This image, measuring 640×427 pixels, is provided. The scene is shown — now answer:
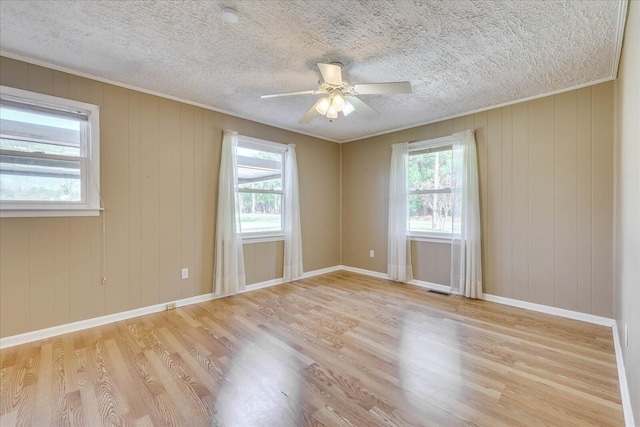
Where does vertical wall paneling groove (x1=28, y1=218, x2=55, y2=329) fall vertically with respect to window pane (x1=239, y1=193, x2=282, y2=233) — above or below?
below

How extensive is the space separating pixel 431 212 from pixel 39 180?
4698 millimetres

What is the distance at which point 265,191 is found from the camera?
4.34 m

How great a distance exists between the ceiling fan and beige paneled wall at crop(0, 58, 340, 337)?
1.56 metres

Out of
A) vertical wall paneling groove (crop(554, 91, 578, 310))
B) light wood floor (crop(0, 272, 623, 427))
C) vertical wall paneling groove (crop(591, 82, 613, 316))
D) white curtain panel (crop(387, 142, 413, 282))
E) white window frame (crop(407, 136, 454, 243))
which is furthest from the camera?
white curtain panel (crop(387, 142, 413, 282))

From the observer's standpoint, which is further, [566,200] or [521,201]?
[521,201]

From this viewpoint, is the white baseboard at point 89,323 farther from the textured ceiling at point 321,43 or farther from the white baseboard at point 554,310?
the white baseboard at point 554,310

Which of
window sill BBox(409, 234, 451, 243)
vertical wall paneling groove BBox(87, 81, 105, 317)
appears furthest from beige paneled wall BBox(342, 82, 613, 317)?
vertical wall paneling groove BBox(87, 81, 105, 317)

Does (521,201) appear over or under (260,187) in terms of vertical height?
under

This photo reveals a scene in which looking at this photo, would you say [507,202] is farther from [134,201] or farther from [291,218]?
[134,201]

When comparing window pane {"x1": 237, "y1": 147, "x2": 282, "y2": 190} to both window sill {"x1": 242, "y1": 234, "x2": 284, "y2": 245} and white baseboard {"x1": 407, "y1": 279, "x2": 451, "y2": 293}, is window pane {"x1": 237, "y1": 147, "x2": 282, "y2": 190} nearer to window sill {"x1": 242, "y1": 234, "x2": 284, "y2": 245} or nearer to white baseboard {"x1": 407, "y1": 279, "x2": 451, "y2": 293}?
window sill {"x1": 242, "y1": 234, "x2": 284, "y2": 245}

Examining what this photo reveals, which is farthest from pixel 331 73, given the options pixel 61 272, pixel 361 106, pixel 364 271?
pixel 364 271

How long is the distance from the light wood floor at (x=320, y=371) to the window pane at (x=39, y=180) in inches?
53.0

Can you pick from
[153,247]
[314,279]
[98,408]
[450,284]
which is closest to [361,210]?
[314,279]

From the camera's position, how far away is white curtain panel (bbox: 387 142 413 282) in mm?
4449
